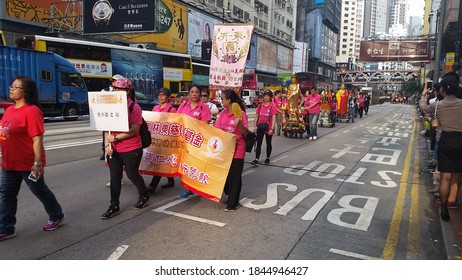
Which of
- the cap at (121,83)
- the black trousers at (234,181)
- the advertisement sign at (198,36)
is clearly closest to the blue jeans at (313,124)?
the black trousers at (234,181)

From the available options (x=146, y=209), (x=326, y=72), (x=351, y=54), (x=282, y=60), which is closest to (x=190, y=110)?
(x=146, y=209)

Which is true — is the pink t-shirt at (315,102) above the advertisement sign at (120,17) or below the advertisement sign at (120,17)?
below

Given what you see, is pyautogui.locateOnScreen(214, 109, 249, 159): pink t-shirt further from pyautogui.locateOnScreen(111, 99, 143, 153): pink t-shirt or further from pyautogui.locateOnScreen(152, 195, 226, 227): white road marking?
pyautogui.locateOnScreen(111, 99, 143, 153): pink t-shirt

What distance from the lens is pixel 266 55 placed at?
59.2 metres

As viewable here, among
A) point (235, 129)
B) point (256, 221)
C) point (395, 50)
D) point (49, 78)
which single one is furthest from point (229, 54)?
point (395, 50)

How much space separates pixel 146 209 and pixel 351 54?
18237 cm

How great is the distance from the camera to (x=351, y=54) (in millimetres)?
173500

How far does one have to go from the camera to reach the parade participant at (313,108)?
12.8 meters

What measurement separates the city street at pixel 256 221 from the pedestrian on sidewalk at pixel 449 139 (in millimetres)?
488

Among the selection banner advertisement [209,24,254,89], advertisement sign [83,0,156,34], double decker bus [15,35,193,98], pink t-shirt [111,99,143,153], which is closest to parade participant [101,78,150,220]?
pink t-shirt [111,99,143,153]

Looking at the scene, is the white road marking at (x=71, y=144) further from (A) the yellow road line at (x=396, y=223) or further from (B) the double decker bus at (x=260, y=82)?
(B) the double decker bus at (x=260, y=82)

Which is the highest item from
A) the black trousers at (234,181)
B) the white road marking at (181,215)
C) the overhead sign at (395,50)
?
the overhead sign at (395,50)

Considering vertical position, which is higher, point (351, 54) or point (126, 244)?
point (351, 54)

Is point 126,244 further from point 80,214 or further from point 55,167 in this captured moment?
point 55,167
